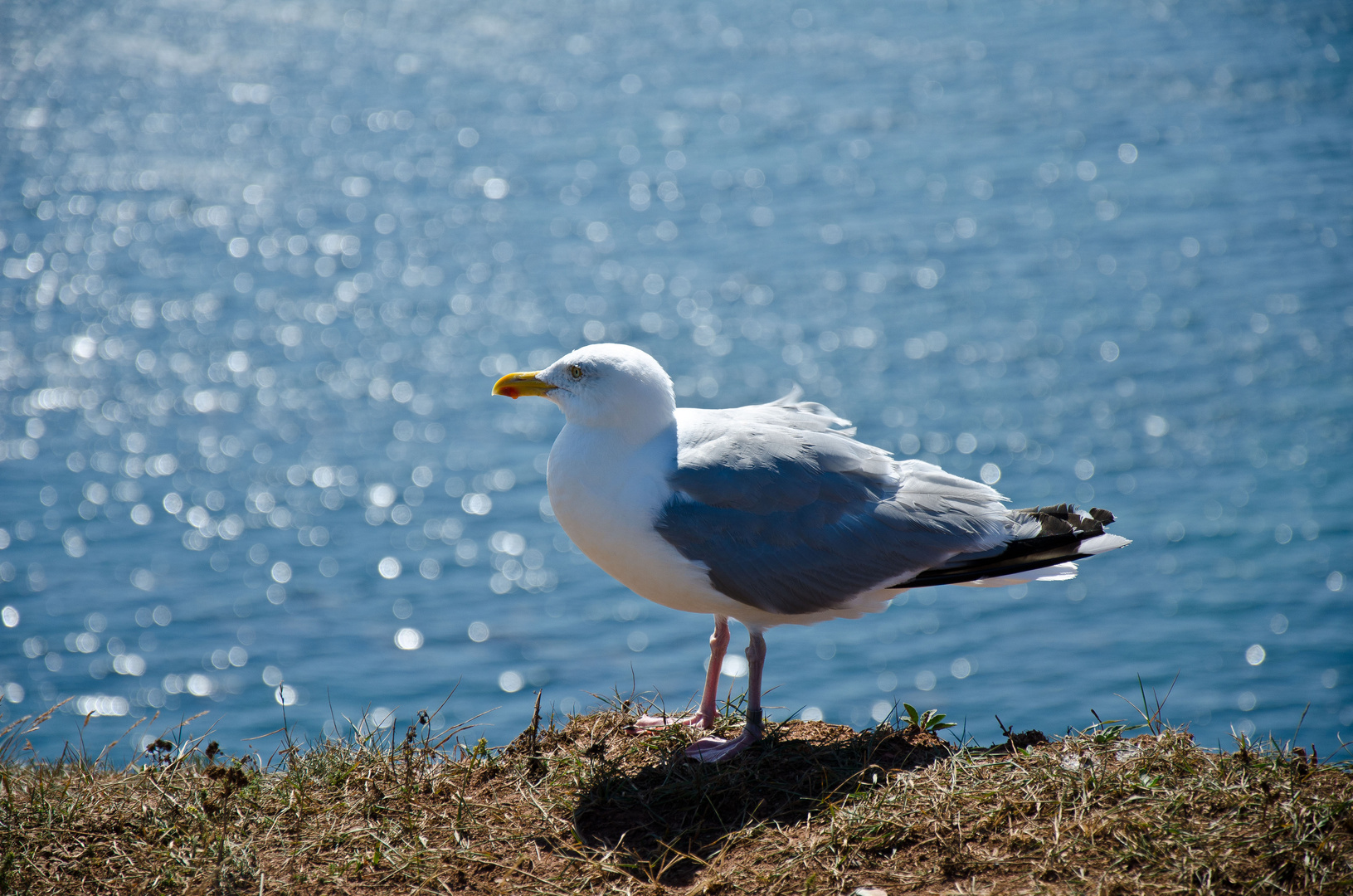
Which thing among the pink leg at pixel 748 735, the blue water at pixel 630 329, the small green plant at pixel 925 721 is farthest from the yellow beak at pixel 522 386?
the blue water at pixel 630 329

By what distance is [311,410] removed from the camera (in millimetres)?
23656

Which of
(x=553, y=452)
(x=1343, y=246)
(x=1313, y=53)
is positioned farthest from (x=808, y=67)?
(x=553, y=452)

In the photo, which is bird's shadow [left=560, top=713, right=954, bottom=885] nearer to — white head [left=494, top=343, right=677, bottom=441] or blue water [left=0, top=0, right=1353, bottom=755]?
white head [left=494, top=343, right=677, bottom=441]

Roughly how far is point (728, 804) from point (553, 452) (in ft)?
6.62

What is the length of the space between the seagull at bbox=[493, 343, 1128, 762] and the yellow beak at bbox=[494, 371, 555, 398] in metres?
0.09

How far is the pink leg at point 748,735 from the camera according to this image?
6.12 m

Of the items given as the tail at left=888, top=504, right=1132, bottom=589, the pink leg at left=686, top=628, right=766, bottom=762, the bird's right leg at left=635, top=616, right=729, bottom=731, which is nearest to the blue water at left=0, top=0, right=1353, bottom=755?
the bird's right leg at left=635, top=616, right=729, bottom=731

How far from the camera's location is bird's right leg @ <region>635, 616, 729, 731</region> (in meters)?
6.63

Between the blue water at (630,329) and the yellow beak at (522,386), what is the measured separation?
20.2 feet

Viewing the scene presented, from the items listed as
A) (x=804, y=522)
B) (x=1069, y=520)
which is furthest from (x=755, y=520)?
(x=1069, y=520)

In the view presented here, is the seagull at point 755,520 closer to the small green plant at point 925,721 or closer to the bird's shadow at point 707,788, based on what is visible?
the bird's shadow at point 707,788

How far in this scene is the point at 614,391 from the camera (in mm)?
6422

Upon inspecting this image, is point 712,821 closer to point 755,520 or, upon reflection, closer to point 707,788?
point 707,788

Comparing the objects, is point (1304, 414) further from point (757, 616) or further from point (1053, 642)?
point (757, 616)
